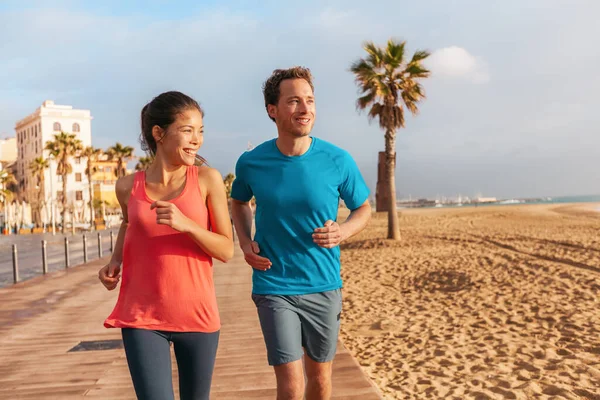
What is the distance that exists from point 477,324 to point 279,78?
20.7 ft

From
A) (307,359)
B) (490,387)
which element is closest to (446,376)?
(490,387)

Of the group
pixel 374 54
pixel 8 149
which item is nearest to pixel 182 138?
pixel 374 54

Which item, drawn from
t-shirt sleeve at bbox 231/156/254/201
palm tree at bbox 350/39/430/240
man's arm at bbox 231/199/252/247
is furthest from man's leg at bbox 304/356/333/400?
palm tree at bbox 350/39/430/240


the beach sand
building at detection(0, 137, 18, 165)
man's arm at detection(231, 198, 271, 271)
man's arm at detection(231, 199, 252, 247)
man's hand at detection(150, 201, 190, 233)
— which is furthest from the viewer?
building at detection(0, 137, 18, 165)

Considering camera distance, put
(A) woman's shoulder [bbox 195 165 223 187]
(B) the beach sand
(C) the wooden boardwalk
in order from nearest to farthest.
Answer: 1. (A) woman's shoulder [bbox 195 165 223 187]
2. (C) the wooden boardwalk
3. (B) the beach sand

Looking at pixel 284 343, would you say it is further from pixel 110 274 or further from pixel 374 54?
pixel 374 54

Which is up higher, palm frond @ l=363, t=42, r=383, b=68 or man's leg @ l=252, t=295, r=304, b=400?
palm frond @ l=363, t=42, r=383, b=68

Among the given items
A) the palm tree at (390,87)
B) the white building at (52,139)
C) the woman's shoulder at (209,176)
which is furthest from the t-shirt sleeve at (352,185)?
the white building at (52,139)

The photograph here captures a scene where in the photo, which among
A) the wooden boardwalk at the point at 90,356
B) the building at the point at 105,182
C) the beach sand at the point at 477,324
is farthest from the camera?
the building at the point at 105,182

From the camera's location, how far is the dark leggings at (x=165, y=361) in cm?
230

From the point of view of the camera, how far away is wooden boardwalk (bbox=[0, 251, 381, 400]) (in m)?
4.54

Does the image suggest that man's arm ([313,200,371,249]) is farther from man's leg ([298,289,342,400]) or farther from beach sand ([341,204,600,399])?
beach sand ([341,204,600,399])

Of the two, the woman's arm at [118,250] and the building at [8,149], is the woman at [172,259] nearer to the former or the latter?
the woman's arm at [118,250]

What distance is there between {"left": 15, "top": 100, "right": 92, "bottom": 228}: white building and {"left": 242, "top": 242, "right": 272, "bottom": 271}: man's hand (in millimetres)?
86208
